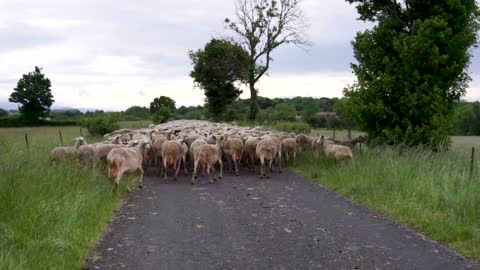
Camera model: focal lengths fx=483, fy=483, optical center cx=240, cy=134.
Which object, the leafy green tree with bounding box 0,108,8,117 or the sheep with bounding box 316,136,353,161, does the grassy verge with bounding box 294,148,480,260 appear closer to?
the sheep with bounding box 316,136,353,161

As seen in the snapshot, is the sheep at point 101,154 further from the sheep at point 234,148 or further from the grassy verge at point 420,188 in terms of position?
the grassy verge at point 420,188

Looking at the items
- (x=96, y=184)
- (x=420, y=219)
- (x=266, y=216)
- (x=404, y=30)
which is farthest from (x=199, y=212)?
(x=404, y=30)

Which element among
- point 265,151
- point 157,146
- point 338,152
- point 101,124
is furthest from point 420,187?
point 101,124

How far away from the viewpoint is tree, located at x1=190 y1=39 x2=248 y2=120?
51.4 metres

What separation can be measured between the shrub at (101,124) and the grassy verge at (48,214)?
80.7 ft

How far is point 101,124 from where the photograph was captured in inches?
1404

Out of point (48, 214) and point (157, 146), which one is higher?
point (157, 146)

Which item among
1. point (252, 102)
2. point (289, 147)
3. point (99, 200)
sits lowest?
point (99, 200)

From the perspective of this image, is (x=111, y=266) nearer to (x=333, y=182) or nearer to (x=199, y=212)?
(x=199, y=212)

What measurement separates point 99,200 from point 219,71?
43.0m

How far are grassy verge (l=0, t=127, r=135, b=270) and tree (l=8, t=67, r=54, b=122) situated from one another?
48.8 m

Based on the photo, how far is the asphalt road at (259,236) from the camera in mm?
6910

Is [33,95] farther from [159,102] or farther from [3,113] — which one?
[159,102]

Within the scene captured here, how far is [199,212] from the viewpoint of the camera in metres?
10.2
